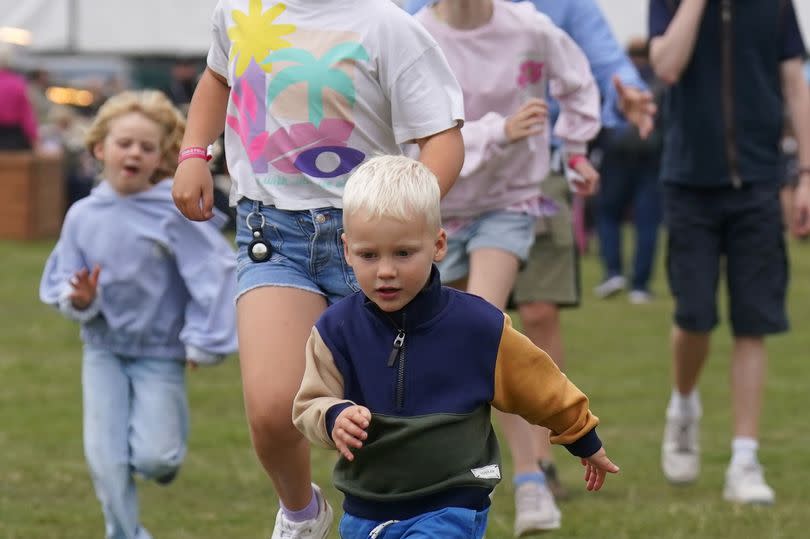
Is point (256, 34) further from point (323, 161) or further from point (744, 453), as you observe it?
point (744, 453)

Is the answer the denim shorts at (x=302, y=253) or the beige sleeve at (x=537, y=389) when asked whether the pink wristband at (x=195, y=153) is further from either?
the beige sleeve at (x=537, y=389)

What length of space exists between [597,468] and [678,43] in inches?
117

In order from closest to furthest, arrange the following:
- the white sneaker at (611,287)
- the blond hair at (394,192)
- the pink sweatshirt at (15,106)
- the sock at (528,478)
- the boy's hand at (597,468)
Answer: the blond hair at (394,192) → the boy's hand at (597,468) → the sock at (528,478) → the white sneaker at (611,287) → the pink sweatshirt at (15,106)

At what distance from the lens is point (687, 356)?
7191 mm

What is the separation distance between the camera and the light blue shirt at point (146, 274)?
19.5 feet

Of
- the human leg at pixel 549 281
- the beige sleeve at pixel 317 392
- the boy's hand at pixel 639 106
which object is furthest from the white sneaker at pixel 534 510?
the beige sleeve at pixel 317 392

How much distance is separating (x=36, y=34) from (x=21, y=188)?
1.73 meters

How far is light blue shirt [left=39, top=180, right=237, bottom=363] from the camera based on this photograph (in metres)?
5.95

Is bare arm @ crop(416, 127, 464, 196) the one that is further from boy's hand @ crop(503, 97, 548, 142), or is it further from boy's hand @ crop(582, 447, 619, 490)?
boy's hand @ crop(503, 97, 548, 142)

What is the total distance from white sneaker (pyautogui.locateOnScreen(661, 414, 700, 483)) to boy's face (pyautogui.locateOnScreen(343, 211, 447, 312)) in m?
3.37

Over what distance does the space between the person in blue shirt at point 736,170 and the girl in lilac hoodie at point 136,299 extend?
6.69ft

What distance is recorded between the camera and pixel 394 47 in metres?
4.81

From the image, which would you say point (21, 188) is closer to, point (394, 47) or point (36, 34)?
point (36, 34)

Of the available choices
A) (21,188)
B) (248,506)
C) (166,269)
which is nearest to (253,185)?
(166,269)
